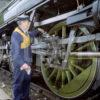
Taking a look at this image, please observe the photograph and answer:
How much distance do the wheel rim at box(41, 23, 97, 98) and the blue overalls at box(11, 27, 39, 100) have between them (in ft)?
2.53

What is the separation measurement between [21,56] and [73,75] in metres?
1.33

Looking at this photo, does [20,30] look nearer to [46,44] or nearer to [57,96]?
[46,44]

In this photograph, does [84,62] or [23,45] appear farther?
[84,62]

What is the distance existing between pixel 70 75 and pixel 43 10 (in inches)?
57.4

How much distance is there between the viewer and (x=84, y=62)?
241 inches

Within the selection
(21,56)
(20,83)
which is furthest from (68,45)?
(20,83)

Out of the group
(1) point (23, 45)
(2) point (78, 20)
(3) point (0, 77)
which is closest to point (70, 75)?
(1) point (23, 45)

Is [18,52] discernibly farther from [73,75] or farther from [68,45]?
[73,75]

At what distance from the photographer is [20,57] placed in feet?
17.4

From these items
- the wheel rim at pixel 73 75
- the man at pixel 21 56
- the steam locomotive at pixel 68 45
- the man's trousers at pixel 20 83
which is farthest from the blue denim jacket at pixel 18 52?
the wheel rim at pixel 73 75

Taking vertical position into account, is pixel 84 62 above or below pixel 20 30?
below

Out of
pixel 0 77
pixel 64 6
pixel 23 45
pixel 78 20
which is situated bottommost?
pixel 0 77

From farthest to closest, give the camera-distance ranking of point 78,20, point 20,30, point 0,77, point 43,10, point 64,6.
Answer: point 0,77
point 43,10
point 64,6
point 20,30
point 78,20

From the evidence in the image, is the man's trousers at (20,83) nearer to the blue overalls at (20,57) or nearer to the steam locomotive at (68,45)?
the blue overalls at (20,57)
